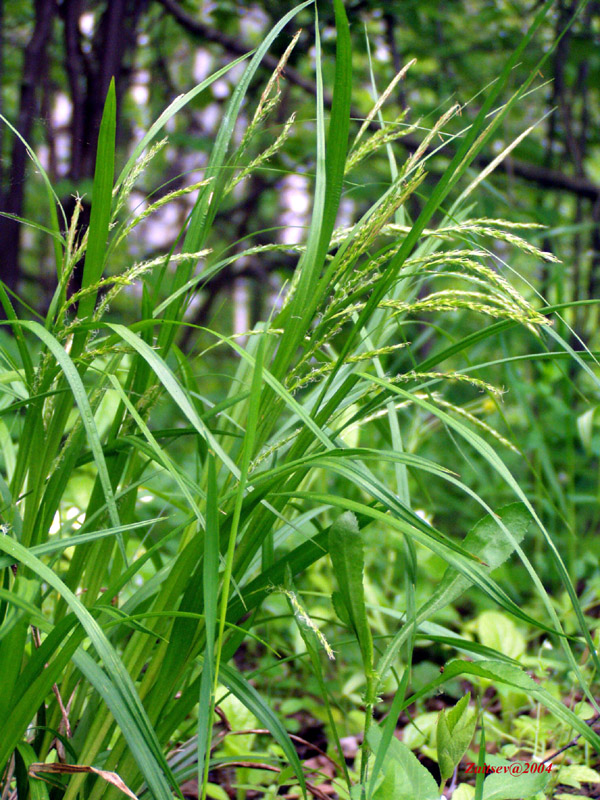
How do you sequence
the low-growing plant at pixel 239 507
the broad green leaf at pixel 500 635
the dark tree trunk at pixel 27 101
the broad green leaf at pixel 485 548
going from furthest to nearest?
the dark tree trunk at pixel 27 101, the broad green leaf at pixel 500 635, the broad green leaf at pixel 485 548, the low-growing plant at pixel 239 507

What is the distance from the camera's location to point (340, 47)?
0.50 meters

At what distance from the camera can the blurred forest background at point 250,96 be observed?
189cm

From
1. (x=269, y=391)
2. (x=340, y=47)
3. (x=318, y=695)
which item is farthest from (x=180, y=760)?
(x=340, y=47)

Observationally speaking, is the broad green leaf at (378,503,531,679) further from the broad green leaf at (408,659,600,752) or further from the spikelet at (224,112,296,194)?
the spikelet at (224,112,296,194)

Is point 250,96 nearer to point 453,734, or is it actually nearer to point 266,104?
point 266,104

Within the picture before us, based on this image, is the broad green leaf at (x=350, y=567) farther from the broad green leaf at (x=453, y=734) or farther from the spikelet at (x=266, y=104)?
the spikelet at (x=266, y=104)

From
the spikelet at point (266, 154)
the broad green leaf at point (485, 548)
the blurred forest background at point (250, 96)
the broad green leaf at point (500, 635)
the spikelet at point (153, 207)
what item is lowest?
the broad green leaf at point (500, 635)

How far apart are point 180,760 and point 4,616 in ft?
0.88

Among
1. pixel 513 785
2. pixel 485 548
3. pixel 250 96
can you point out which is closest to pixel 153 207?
pixel 485 548

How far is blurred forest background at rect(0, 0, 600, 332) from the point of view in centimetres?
189

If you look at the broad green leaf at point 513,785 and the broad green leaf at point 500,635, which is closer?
the broad green leaf at point 513,785

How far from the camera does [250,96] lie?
8.91 ft

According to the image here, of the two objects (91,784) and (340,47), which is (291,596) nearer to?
(91,784)

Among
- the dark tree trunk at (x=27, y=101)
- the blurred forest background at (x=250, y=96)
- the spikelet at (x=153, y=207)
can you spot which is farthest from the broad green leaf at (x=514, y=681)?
the dark tree trunk at (x=27, y=101)
